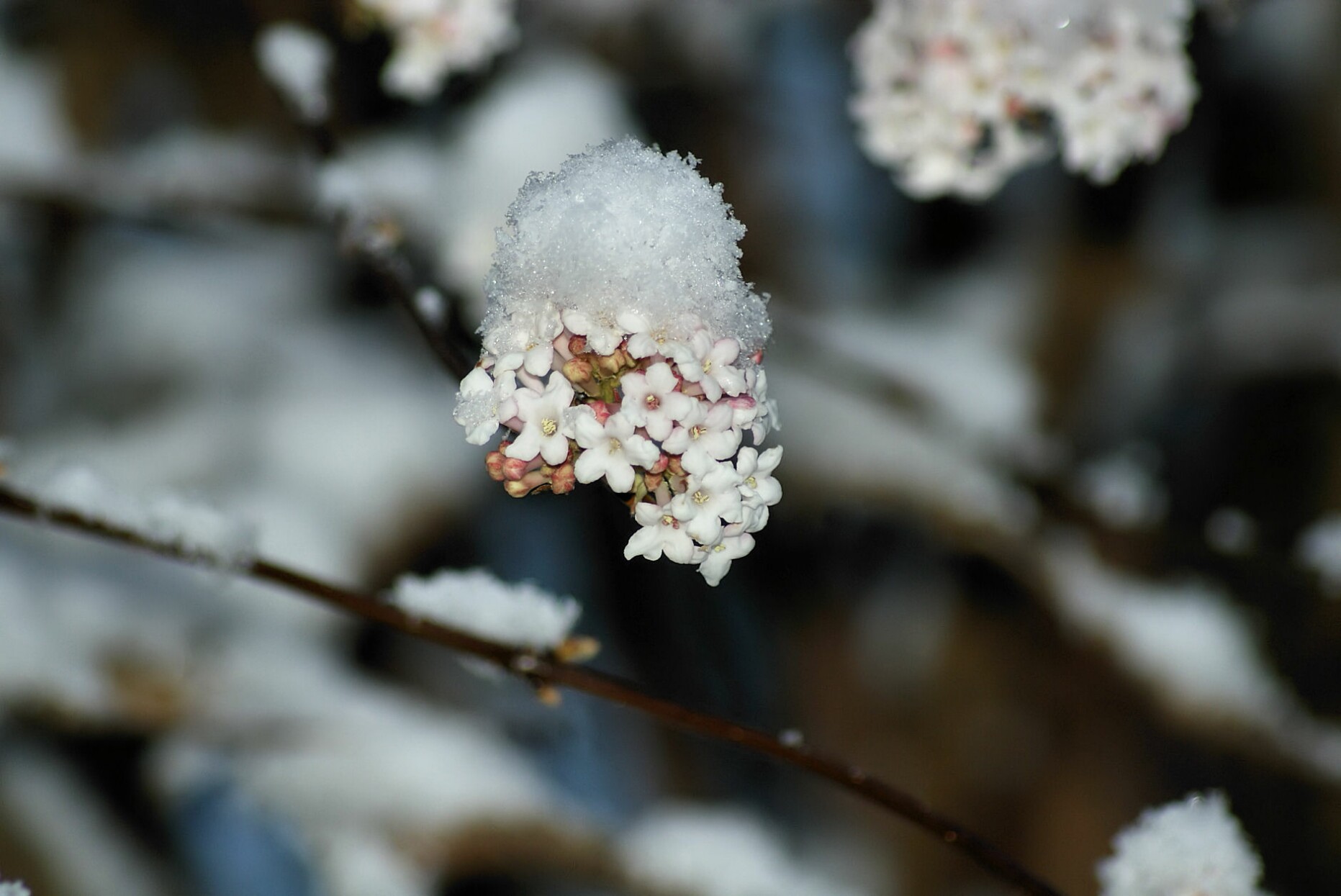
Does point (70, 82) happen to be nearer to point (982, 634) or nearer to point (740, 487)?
point (740, 487)

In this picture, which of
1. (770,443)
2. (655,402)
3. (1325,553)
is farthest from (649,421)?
(1325,553)

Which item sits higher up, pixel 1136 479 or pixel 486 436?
pixel 1136 479

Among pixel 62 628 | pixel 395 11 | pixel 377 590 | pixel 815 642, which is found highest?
pixel 395 11

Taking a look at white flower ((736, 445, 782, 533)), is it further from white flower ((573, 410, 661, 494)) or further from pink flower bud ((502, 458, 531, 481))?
pink flower bud ((502, 458, 531, 481))

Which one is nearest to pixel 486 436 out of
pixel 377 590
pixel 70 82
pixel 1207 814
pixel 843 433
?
pixel 1207 814

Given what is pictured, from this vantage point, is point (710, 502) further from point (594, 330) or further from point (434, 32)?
point (434, 32)

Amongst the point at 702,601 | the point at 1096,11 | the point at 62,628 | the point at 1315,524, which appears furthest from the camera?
the point at 702,601

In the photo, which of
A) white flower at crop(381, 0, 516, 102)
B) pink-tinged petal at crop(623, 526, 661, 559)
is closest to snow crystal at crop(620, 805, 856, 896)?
pink-tinged petal at crop(623, 526, 661, 559)
